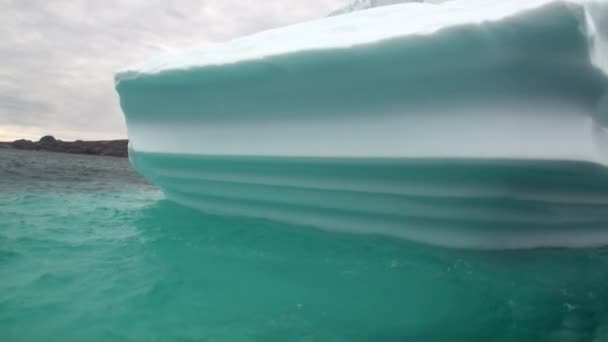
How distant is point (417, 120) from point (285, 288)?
1383 mm

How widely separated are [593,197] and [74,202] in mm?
6295

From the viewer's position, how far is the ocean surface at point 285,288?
80.7 inches

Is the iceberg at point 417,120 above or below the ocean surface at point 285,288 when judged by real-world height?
above

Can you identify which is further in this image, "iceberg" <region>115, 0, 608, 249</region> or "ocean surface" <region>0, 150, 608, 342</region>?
"iceberg" <region>115, 0, 608, 249</region>

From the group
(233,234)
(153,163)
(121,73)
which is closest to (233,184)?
(233,234)

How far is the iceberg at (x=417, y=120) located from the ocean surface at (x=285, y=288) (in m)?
0.30

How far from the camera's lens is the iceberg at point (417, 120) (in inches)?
89.2

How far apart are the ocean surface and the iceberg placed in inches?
11.7

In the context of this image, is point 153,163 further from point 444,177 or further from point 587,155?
point 587,155

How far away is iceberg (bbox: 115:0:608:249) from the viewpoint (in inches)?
89.2

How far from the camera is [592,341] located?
2.00 meters

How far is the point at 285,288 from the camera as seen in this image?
2.53 metres

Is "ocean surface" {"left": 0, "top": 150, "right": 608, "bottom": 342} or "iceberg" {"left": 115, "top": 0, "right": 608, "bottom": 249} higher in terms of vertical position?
"iceberg" {"left": 115, "top": 0, "right": 608, "bottom": 249}

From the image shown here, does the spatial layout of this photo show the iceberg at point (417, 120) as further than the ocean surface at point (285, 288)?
Yes
